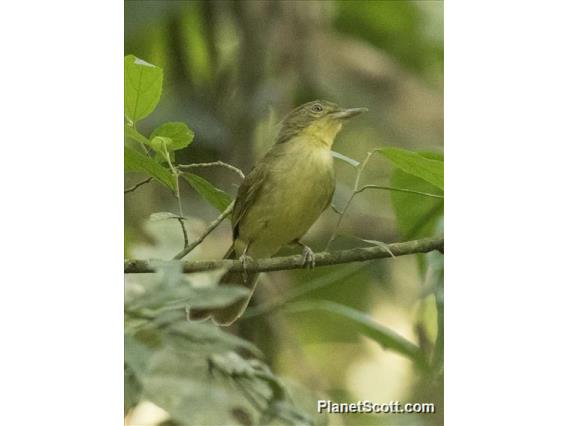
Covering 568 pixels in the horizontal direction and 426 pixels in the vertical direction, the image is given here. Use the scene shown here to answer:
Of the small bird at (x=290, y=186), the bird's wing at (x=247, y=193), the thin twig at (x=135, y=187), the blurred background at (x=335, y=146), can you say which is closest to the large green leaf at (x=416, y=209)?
the blurred background at (x=335, y=146)

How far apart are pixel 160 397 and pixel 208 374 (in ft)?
0.36

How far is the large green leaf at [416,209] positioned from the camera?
8.23 ft

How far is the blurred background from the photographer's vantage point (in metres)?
A: 2.50

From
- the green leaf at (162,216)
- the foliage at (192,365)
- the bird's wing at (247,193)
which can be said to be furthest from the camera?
the bird's wing at (247,193)

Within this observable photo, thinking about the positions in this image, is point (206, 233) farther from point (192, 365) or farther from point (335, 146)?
point (192, 365)

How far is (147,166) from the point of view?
2338 millimetres

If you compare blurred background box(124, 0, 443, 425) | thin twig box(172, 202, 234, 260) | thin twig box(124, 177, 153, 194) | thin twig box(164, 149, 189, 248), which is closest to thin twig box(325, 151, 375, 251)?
blurred background box(124, 0, 443, 425)

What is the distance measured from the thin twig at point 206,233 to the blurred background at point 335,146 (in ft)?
0.05

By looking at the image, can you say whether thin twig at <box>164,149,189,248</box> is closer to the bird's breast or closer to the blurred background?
the blurred background

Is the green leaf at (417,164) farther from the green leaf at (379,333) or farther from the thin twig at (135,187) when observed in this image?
the thin twig at (135,187)

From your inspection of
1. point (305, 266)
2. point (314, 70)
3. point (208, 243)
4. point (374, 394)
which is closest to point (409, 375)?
point (374, 394)

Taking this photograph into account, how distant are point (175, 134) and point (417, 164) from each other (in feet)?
1.97

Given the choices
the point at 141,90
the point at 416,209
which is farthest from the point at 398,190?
the point at 141,90
